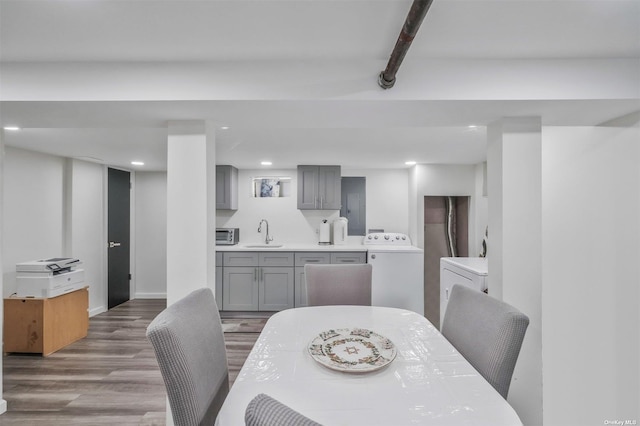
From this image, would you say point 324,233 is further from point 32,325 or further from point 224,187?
point 32,325

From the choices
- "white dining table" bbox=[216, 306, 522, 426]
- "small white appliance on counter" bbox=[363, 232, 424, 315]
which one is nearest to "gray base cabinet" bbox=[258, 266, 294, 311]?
"small white appliance on counter" bbox=[363, 232, 424, 315]

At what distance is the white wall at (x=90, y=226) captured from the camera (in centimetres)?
389

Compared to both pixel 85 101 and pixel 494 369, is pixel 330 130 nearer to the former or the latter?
pixel 85 101

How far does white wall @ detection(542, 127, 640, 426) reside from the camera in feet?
6.21

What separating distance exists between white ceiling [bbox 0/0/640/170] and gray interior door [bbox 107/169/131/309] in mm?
2897

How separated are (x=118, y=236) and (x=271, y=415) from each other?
5107 millimetres

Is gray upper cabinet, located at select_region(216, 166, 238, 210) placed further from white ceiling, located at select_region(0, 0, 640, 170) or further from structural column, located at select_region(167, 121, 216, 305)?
structural column, located at select_region(167, 121, 216, 305)

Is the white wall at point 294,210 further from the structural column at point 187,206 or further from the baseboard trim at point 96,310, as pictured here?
the structural column at point 187,206

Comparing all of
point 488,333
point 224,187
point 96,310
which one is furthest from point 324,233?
point 96,310

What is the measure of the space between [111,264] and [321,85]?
453cm

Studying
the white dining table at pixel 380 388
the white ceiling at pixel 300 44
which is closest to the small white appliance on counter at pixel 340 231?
the white ceiling at pixel 300 44

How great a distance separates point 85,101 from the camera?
1613 mm

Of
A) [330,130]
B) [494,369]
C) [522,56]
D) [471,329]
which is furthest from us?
[330,130]

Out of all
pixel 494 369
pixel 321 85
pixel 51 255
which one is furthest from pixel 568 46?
pixel 51 255
